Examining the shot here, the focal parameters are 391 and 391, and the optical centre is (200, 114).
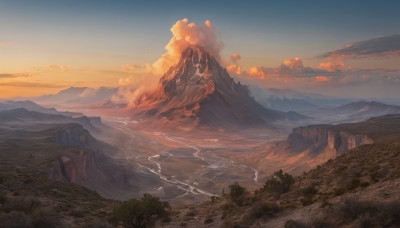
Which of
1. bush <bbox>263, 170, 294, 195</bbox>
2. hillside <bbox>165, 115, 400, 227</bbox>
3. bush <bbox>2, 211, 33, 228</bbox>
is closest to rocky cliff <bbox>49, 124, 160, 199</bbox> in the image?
bush <bbox>263, 170, 294, 195</bbox>

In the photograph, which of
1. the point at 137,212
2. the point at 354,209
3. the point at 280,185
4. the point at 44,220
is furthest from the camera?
the point at 280,185

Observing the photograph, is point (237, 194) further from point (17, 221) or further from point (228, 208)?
point (17, 221)

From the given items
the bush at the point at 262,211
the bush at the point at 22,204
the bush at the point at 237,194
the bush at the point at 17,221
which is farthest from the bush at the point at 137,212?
the bush at the point at 237,194

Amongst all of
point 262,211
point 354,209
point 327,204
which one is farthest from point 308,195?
point 354,209

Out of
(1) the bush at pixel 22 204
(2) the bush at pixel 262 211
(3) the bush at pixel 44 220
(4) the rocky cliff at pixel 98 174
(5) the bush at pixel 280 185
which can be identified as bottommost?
(4) the rocky cliff at pixel 98 174

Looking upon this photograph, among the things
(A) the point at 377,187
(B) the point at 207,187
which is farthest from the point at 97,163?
(A) the point at 377,187

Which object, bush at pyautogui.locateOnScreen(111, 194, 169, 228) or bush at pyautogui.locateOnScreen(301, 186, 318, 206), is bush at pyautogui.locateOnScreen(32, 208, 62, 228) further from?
bush at pyautogui.locateOnScreen(301, 186, 318, 206)

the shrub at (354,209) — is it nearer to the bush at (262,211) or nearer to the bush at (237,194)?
the bush at (262,211)

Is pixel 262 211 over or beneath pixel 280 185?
over
